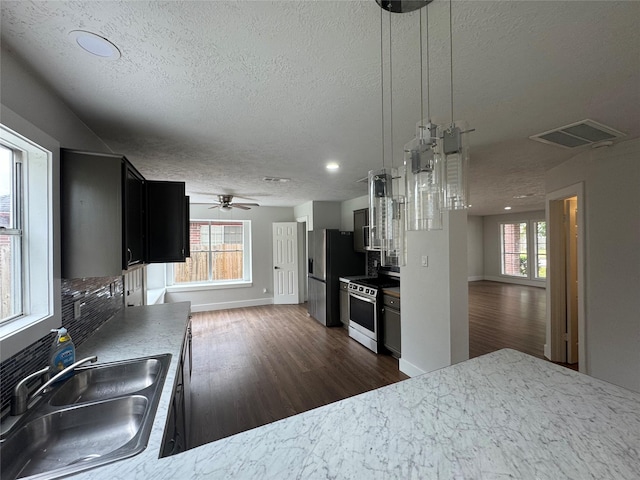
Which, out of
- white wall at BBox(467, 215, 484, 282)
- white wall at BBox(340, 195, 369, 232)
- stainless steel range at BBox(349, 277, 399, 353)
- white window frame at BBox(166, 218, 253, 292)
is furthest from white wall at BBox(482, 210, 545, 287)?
white window frame at BBox(166, 218, 253, 292)

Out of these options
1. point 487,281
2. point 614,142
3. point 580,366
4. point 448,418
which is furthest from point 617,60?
point 487,281

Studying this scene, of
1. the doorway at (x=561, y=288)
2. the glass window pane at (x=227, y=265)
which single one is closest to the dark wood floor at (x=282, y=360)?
the doorway at (x=561, y=288)

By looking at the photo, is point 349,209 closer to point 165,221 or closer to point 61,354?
point 165,221

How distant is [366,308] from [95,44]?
365cm

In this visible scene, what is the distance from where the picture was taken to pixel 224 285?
6.14 meters

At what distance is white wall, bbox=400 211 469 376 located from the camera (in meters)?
2.54

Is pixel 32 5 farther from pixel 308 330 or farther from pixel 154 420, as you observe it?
pixel 308 330

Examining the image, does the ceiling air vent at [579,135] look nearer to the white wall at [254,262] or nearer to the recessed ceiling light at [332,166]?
the recessed ceiling light at [332,166]

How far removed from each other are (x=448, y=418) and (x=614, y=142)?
9.66ft

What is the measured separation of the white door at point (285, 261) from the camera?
20.9ft

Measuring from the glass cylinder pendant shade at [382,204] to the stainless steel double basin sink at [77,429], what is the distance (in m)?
1.15

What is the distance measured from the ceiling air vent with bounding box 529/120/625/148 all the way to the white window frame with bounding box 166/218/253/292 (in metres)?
5.48

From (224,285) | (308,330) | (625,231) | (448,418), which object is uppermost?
(625,231)

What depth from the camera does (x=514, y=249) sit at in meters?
8.48
